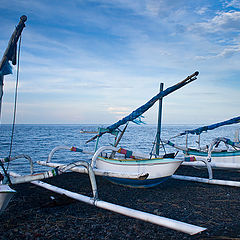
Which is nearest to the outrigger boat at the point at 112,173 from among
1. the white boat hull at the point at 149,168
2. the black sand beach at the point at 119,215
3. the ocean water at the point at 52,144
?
the white boat hull at the point at 149,168

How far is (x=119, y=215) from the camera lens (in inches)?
219

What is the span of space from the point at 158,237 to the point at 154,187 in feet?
13.6

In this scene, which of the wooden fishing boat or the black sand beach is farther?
the wooden fishing boat

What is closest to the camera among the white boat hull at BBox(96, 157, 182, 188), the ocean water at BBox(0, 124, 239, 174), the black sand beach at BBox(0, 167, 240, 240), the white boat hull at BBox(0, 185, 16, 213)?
the white boat hull at BBox(0, 185, 16, 213)

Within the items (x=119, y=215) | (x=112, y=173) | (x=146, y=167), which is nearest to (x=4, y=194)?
(x=119, y=215)

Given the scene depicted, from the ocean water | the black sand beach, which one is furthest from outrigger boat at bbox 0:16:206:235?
the ocean water

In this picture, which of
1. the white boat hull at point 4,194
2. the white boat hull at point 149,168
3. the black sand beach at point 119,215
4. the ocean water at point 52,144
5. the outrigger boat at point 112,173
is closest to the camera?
the white boat hull at point 4,194

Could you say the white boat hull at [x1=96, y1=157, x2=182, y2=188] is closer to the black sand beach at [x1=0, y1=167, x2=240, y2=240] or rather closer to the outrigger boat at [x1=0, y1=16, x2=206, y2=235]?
Result: the outrigger boat at [x1=0, y1=16, x2=206, y2=235]

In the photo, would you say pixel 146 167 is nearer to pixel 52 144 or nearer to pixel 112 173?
pixel 112 173

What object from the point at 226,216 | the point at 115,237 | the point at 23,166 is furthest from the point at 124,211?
the point at 23,166

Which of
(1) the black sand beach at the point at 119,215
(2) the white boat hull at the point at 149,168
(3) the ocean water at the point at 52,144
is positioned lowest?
(3) the ocean water at the point at 52,144

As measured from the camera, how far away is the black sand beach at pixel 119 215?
457 centimetres

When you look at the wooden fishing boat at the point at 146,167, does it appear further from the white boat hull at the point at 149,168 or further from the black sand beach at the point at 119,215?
the black sand beach at the point at 119,215

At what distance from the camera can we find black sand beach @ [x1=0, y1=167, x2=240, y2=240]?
4.57 metres
